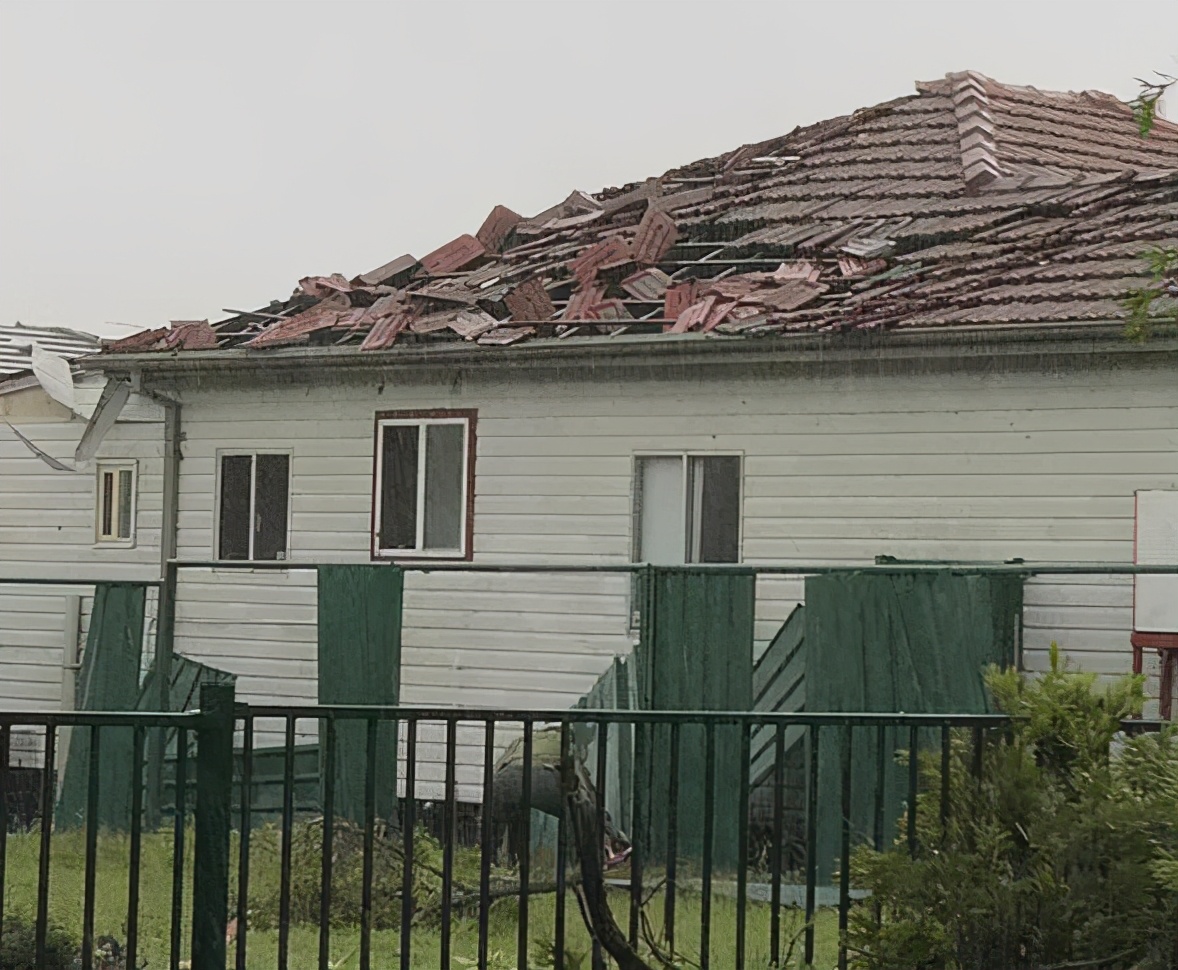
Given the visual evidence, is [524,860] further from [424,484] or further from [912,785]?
[424,484]

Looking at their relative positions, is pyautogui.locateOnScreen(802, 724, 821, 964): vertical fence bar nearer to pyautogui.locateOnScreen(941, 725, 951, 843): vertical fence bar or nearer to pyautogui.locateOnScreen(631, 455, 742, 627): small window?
pyautogui.locateOnScreen(941, 725, 951, 843): vertical fence bar

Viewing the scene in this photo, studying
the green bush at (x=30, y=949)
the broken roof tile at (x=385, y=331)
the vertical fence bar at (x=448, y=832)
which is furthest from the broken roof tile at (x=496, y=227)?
the vertical fence bar at (x=448, y=832)

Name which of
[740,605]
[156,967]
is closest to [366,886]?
[156,967]

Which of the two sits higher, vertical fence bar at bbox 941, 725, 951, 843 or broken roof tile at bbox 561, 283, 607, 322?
broken roof tile at bbox 561, 283, 607, 322

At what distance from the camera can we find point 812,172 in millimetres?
16531

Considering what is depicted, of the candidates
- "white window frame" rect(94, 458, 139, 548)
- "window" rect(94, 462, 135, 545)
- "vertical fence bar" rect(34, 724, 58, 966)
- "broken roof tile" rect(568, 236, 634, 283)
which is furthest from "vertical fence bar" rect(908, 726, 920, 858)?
"window" rect(94, 462, 135, 545)

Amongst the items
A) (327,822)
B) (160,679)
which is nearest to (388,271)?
(160,679)

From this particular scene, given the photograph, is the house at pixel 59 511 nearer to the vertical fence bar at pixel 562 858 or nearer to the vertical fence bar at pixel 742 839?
the vertical fence bar at pixel 562 858

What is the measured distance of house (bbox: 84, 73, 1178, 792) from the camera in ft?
37.9

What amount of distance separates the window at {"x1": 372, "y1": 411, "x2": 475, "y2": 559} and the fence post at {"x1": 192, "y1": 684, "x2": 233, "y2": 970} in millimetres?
8378

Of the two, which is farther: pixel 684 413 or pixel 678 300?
pixel 678 300

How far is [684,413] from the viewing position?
12.8 meters

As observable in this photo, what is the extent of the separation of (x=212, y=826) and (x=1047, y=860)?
2.46 meters

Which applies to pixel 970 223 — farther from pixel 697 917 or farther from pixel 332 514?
pixel 697 917
